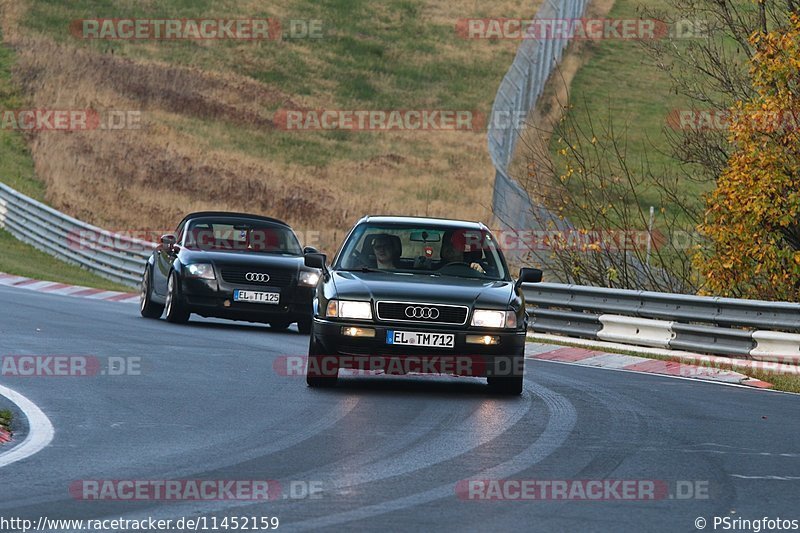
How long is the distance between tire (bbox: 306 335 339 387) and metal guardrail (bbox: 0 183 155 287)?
1703cm

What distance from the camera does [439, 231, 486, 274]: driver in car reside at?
14.2 meters

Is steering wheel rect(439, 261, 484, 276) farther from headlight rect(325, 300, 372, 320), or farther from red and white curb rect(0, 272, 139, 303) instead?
red and white curb rect(0, 272, 139, 303)

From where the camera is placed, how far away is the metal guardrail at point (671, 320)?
17469 millimetres

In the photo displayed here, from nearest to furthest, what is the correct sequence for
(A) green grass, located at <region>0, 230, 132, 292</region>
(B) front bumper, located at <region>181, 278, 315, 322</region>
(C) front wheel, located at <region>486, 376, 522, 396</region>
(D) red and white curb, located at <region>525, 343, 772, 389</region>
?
(C) front wheel, located at <region>486, 376, 522, 396</region> → (D) red and white curb, located at <region>525, 343, 772, 389</region> → (B) front bumper, located at <region>181, 278, 315, 322</region> → (A) green grass, located at <region>0, 230, 132, 292</region>

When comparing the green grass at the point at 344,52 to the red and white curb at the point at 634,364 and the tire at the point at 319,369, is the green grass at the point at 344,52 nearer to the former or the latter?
the red and white curb at the point at 634,364

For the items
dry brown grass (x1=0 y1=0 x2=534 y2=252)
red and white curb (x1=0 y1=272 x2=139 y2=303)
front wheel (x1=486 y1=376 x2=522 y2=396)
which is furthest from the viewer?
dry brown grass (x1=0 y1=0 x2=534 y2=252)

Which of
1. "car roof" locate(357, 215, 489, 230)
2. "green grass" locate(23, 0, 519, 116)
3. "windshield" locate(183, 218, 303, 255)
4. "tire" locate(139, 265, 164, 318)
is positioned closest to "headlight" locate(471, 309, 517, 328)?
"car roof" locate(357, 215, 489, 230)

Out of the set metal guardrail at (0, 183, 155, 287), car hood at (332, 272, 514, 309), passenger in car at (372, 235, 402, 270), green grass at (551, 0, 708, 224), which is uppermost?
green grass at (551, 0, 708, 224)

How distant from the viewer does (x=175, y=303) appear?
789 inches

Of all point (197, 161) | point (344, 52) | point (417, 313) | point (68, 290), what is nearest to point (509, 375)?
point (417, 313)

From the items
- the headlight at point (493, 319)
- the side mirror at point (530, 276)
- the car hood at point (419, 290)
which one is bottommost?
the headlight at point (493, 319)

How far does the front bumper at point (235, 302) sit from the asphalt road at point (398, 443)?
333cm

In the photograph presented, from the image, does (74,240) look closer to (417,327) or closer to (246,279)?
(246,279)

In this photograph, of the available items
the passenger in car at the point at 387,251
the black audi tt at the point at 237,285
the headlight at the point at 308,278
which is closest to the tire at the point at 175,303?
the black audi tt at the point at 237,285
